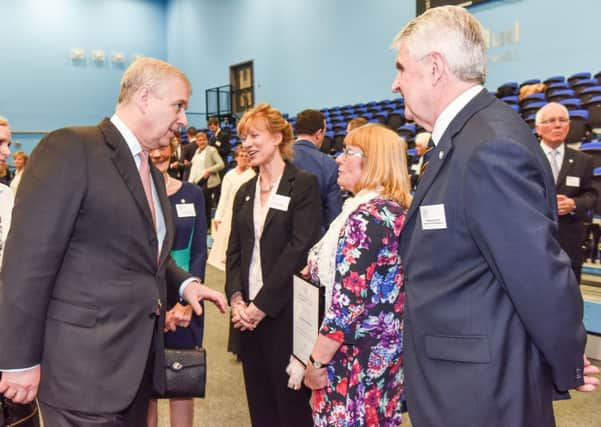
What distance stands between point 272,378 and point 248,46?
1489 centimetres

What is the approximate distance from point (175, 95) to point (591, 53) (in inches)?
352

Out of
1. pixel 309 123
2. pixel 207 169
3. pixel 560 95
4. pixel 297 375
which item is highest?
pixel 560 95

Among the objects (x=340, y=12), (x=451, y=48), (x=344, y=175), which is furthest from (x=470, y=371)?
(x=340, y=12)

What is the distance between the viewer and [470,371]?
107cm

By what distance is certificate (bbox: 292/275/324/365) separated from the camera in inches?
66.7

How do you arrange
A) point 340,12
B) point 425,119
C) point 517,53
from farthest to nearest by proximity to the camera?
1. point 340,12
2. point 517,53
3. point 425,119

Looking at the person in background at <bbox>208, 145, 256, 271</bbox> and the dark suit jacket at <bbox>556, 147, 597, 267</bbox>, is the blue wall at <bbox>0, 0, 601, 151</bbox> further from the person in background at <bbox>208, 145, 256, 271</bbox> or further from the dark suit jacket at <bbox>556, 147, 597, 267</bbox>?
the person in background at <bbox>208, 145, 256, 271</bbox>

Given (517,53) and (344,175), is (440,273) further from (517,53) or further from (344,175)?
(517,53)

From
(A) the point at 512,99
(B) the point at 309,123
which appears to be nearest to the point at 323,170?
(B) the point at 309,123

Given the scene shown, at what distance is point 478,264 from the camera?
3.55 ft

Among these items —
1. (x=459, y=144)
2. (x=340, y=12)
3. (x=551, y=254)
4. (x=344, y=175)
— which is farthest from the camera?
(x=340, y=12)

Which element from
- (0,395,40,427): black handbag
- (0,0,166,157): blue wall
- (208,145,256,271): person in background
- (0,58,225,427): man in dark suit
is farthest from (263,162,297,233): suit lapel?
(0,0,166,157): blue wall

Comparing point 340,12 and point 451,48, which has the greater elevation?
point 340,12

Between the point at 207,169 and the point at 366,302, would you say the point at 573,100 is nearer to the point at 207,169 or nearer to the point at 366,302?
the point at 207,169
